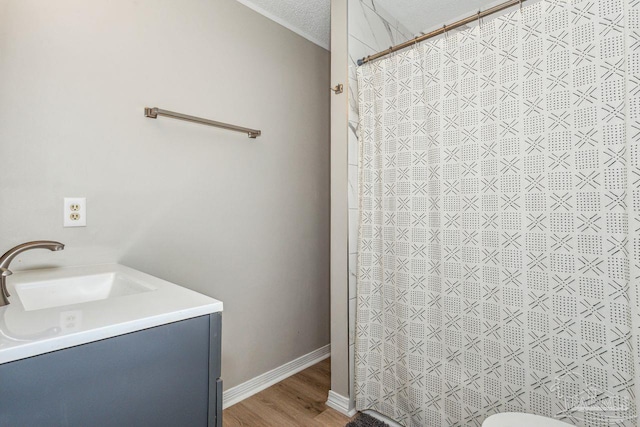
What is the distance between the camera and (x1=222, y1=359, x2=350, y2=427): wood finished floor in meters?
1.62

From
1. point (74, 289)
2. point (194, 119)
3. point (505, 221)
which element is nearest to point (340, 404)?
point (505, 221)

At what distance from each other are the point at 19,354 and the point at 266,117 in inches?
65.2

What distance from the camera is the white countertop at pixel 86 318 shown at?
606 millimetres

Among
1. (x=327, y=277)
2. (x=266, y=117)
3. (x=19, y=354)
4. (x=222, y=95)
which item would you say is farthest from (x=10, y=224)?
(x=327, y=277)

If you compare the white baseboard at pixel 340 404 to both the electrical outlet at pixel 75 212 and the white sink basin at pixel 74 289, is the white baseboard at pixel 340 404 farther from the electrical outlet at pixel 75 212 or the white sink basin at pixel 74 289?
the electrical outlet at pixel 75 212

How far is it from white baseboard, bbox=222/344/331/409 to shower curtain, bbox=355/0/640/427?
592 millimetres

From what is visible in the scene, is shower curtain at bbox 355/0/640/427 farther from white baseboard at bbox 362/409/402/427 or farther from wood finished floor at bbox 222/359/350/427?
wood finished floor at bbox 222/359/350/427

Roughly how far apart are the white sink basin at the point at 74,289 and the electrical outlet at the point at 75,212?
0.90ft

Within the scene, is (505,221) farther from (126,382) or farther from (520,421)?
(126,382)

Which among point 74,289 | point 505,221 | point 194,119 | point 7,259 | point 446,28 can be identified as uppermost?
point 446,28

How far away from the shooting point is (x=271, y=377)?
199cm

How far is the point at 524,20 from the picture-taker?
121cm

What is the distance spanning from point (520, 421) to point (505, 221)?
671mm

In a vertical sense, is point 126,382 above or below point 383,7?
below
